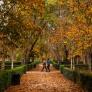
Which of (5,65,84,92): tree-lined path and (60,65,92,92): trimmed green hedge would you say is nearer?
(60,65,92,92): trimmed green hedge

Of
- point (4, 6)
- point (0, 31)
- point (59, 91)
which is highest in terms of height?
point (4, 6)

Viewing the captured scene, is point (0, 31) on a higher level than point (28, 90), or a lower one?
higher

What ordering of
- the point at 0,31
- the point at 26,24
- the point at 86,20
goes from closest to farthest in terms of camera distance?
the point at 0,31 → the point at 26,24 → the point at 86,20

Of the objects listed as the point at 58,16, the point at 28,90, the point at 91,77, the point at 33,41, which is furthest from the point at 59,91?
the point at 33,41

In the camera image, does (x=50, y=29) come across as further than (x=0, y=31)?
Yes

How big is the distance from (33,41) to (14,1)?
33.4 m

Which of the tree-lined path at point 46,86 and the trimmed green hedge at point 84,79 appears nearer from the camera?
the trimmed green hedge at point 84,79

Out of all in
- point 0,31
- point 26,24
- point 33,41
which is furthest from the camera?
point 33,41

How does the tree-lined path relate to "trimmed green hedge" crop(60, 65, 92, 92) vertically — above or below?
below

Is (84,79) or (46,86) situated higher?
(84,79)

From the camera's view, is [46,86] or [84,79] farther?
[46,86]

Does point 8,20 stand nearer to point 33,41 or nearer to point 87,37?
point 87,37

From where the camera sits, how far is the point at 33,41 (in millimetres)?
53094

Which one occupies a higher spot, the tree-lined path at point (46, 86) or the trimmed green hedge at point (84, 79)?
the trimmed green hedge at point (84, 79)
